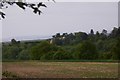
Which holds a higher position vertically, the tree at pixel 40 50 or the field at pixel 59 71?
the tree at pixel 40 50

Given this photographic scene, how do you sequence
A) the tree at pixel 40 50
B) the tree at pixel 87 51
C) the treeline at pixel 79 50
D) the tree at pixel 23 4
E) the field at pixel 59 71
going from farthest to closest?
the tree at pixel 87 51 < the tree at pixel 40 50 < the treeline at pixel 79 50 < the field at pixel 59 71 < the tree at pixel 23 4

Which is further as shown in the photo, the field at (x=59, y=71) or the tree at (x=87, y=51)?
the tree at (x=87, y=51)

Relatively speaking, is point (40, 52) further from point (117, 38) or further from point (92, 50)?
point (117, 38)

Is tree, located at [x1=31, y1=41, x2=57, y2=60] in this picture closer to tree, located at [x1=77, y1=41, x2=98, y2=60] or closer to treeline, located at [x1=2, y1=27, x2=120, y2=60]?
treeline, located at [x1=2, y1=27, x2=120, y2=60]

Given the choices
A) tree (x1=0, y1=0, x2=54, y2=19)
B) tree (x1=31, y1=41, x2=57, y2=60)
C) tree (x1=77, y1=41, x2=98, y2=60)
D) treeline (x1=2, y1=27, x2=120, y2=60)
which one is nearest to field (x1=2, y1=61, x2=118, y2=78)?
treeline (x1=2, y1=27, x2=120, y2=60)

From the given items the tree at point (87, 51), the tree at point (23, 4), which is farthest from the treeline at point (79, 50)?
the tree at point (23, 4)

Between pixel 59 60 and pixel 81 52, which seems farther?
pixel 81 52

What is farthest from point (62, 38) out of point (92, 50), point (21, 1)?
point (21, 1)

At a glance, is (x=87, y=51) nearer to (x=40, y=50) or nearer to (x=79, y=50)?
(x=79, y=50)

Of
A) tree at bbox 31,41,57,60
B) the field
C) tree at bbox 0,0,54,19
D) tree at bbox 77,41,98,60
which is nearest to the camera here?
tree at bbox 0,0,54,19

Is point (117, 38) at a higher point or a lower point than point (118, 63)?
higher

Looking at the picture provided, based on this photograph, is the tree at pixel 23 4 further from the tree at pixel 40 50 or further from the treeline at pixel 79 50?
the tree at pixel 40 50

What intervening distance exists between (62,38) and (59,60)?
13.0ft

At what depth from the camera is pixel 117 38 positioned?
408 inches
